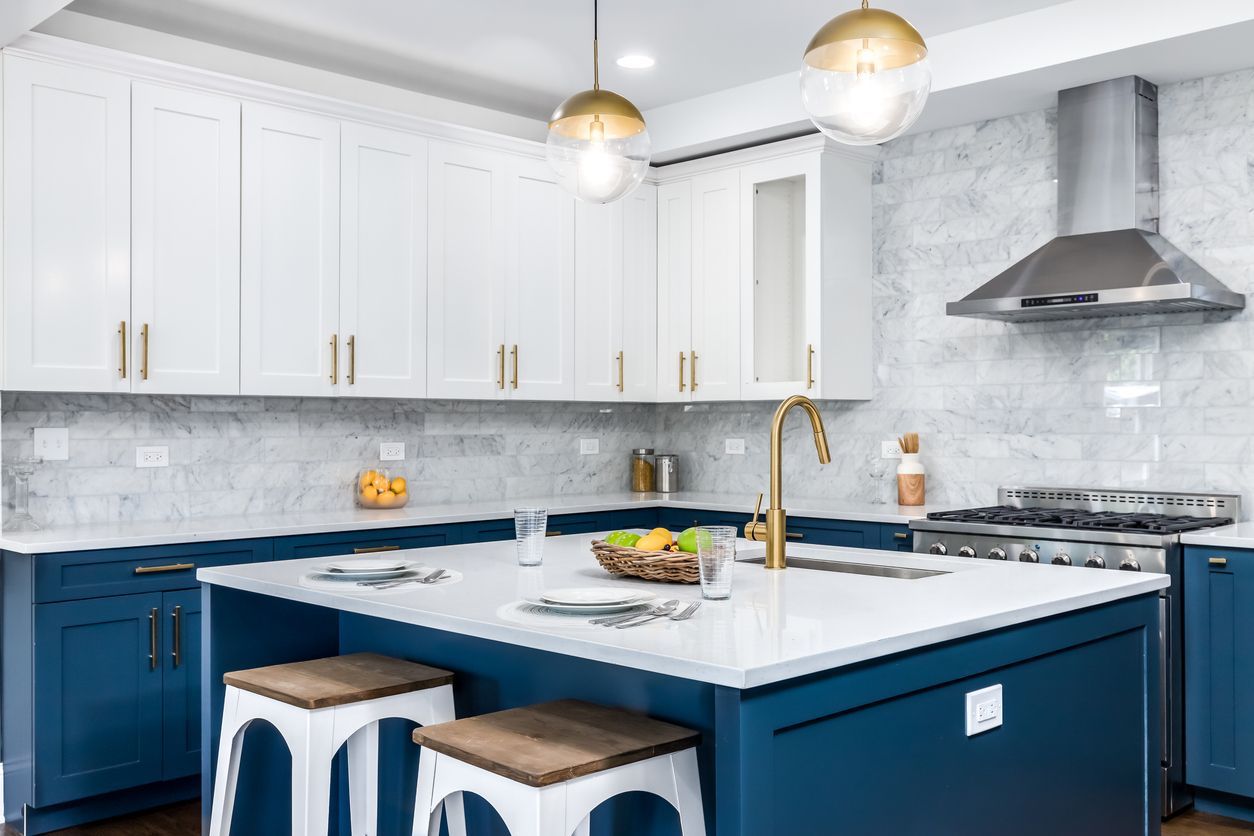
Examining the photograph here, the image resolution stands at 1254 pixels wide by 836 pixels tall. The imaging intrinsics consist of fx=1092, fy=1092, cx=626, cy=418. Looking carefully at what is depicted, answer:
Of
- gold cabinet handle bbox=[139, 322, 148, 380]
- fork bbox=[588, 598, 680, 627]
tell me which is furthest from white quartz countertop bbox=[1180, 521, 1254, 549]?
gold cabinet handle bbox=[139, 322, 148, 380]

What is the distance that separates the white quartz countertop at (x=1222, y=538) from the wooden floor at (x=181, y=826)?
90cm

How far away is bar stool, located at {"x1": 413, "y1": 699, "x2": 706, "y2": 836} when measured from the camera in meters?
1.68

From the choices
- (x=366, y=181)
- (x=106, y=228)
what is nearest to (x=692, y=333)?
(x=366, y=181)

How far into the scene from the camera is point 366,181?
4477 millimetres

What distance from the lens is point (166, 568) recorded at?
3.60 m

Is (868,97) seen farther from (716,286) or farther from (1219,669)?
(716,286)

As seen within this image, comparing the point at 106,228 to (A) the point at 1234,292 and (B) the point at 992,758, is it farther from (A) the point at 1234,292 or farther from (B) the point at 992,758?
(A) the point at 1234,292

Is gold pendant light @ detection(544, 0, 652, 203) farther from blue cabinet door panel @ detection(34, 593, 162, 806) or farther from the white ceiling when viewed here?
blue cabinet door panel @ detection(34, 593, 162, 806)

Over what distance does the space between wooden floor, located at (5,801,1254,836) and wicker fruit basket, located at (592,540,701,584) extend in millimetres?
1898

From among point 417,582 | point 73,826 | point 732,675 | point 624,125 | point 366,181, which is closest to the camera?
point 732,675

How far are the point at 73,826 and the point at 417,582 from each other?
195 centimetres

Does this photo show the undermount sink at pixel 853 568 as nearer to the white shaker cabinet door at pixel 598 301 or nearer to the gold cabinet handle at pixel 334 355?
the gold cabinet handle at pixel 334 355

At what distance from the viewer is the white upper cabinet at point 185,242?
12.6ft

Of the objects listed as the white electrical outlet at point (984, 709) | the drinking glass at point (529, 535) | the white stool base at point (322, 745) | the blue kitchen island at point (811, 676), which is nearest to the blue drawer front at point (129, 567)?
the blue kitchen island at point (811, 676)
